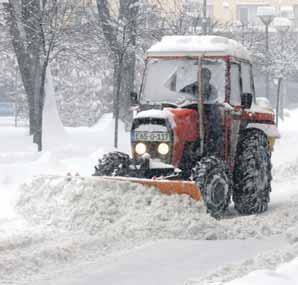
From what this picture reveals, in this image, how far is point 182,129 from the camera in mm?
10781

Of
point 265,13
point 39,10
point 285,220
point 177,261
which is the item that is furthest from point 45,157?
point 265,13

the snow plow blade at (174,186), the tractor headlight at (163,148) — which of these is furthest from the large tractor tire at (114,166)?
the snow plow blade at (174,186)

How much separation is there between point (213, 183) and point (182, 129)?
0.84 m

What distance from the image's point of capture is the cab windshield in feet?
37.0

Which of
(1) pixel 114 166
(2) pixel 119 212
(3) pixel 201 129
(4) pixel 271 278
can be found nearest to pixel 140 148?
(1) pixel 114 166

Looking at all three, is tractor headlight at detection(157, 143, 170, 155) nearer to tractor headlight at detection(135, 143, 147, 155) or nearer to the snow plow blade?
tractor headlight at detection(135, 143, 147, 155)

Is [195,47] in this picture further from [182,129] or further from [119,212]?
[119,212]

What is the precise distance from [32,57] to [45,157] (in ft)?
27.6

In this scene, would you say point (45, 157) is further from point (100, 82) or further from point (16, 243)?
point (100, 82)

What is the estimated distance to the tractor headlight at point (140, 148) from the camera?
427 inches

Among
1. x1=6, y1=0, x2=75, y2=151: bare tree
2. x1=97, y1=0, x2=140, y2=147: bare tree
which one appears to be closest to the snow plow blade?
x1=6, y1=0, x2=75, y2=151: bare tree

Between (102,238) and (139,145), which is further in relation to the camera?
(139,145)

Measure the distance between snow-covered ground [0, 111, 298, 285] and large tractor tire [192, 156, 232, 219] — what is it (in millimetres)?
303

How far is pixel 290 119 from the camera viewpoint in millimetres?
45656
